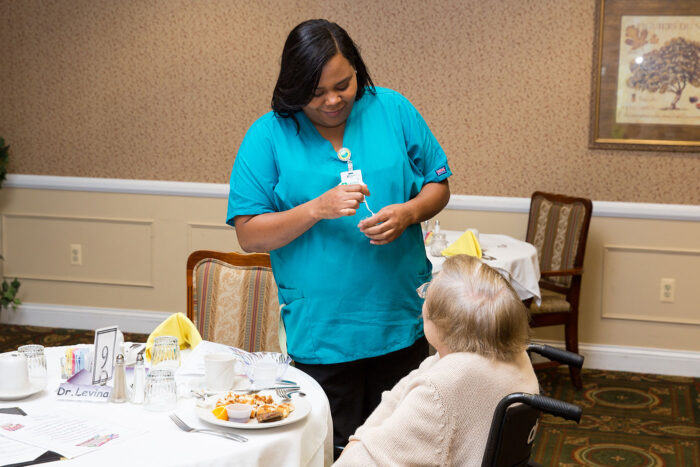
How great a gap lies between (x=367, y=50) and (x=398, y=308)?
10.1 feet

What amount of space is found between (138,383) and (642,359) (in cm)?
362

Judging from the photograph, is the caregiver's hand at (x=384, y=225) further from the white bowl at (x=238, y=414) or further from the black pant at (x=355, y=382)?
the white bowl at (x=238, y=414)

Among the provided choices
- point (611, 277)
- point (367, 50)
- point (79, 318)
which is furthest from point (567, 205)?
point (79, 318)

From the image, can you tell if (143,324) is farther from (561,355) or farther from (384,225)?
(561,355)

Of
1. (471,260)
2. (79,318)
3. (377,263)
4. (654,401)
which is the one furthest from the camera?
(79,318)

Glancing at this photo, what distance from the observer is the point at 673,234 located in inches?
183

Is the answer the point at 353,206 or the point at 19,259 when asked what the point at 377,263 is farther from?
the point at 19,259

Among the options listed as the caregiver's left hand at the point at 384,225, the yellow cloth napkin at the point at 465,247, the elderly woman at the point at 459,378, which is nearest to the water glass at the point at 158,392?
the elderly woman at the point at 459,378

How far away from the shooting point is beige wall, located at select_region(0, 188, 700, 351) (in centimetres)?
468

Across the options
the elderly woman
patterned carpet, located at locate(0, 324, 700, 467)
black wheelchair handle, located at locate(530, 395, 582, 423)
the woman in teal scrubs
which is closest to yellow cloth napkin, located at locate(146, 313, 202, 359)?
the woman in teal scrubs

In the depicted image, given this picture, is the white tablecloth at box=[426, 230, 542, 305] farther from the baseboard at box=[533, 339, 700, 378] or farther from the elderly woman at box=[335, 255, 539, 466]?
the elderly woman at box=[335, 255, 539, 466]

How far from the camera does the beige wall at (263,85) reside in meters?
4.70

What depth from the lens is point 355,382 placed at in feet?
7.02

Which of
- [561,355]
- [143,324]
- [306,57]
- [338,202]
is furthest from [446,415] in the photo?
[143,324]
